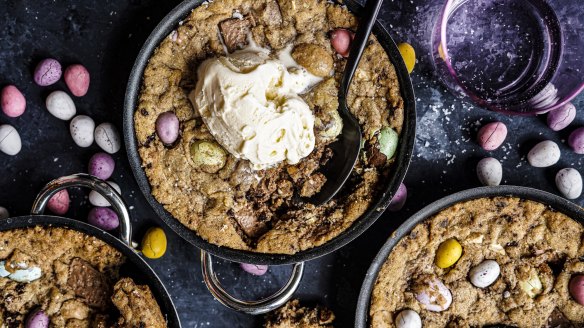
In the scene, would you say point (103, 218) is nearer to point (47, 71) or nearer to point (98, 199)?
point (98, 199)

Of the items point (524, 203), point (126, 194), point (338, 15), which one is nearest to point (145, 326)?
point (126, 194)

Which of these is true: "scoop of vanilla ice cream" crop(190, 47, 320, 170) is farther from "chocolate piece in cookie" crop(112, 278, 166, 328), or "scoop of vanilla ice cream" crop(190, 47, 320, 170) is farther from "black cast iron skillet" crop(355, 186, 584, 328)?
"chocolate piece in cookie" crop(112, 278, 166, 328)

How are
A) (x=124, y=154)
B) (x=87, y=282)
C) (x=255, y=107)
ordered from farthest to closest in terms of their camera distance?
1. (x=124, y=154)
2. (x=87, y=282)
3. (x=255, y=107)

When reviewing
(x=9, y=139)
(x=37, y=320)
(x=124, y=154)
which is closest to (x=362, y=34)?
(x=124, y=154)

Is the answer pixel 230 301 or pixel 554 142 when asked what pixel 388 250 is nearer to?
pixel 230 301

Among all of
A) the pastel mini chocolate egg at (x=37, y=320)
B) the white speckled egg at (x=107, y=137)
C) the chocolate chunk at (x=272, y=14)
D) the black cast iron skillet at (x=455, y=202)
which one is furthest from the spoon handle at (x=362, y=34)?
the pastel mini chocolate egg at (x=37, y=320)

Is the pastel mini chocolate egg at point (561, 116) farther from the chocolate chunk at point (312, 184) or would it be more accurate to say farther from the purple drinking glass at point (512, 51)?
the chocolate chunk at point (312, 184)

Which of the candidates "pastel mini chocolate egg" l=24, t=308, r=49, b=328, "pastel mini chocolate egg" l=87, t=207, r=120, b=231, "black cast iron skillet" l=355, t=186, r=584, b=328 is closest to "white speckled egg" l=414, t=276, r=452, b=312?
"black cast iron skillet" l=355, t=186, r=584, b=328
